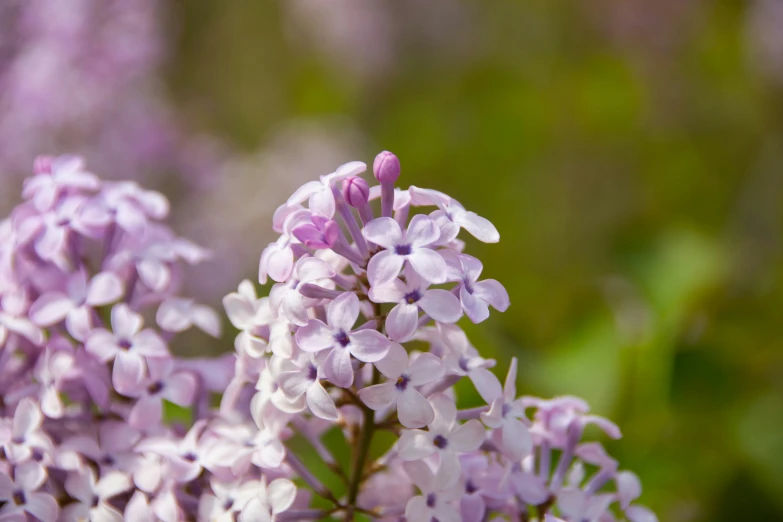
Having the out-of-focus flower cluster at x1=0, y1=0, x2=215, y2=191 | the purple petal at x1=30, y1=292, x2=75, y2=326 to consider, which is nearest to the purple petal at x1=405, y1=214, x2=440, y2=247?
the purple petal at x1=30, y1=292, x2=75, y2=326

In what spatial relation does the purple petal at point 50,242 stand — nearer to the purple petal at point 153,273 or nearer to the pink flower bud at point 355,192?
the purple petal at point 153,273

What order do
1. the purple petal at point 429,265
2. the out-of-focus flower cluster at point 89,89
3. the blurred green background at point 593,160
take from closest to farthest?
the purple petal at point 429,265 → the blurred green background at point 593,160 → the out-of-focus flower cluster at point 89,89

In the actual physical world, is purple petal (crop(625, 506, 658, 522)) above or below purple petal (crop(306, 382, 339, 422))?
above

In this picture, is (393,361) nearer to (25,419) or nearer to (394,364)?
(394,364)

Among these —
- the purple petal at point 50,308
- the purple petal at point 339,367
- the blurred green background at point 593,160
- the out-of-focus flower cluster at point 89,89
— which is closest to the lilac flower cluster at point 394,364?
the purple petal at point 339,367

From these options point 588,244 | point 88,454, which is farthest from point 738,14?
point 88,454

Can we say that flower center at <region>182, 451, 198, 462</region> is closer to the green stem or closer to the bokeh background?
the green stem

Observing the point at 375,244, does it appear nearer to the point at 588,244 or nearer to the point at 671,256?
the point at 671,256

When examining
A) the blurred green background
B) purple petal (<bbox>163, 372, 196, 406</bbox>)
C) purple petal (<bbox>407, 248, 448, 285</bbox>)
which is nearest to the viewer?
purple petal (<bbox>407, 248, 448, 285</bbox>)
